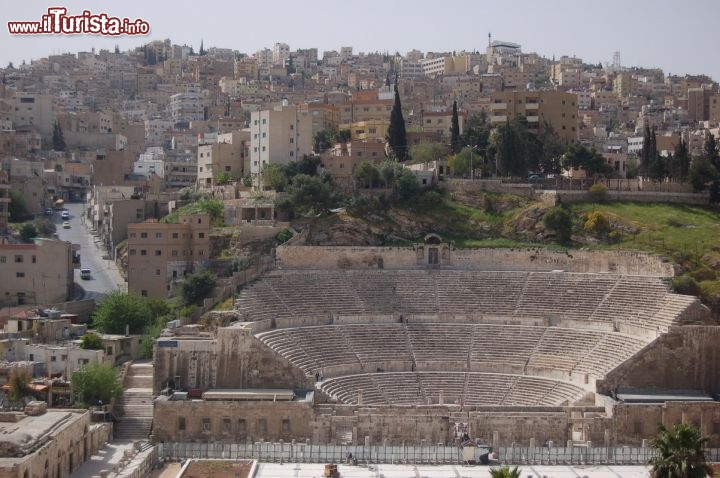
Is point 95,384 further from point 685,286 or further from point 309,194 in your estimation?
point 685,286

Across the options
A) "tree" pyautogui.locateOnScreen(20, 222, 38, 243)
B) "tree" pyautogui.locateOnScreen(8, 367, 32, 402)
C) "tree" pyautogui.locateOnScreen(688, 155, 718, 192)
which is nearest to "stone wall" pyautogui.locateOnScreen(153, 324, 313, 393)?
"tree" pyautogui.locateOnScreen(8, 367, 32, 402)

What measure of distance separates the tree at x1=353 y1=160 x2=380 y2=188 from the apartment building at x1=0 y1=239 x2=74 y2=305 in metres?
14.9

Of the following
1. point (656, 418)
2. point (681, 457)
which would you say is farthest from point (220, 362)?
point (681, 457)

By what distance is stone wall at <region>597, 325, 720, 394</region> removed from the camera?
155ft

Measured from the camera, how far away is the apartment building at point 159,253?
192 ft

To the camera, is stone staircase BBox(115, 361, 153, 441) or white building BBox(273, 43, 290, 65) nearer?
stone staircase BBox(115, 361, 153, 441)

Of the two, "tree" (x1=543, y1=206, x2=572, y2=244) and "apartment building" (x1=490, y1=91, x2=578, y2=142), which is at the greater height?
"apartment building" (x1=490, y1=91, x2=578, y2=142)

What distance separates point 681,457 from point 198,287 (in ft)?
86.8

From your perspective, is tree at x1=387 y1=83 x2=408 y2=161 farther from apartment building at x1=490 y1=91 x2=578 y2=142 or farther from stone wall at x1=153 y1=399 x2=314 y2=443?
stone wall at x1=153 y1=399 x2=314 y2=443

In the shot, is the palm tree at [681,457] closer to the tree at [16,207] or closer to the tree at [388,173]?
the tree at [388,173]

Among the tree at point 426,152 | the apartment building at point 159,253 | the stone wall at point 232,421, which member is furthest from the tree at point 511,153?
the stone wall at point 232,421

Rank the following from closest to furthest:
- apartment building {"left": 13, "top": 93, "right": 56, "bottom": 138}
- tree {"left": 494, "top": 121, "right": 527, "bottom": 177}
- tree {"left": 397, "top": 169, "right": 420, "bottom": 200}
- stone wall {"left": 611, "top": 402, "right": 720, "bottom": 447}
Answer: stone wall {"left": 611, "top": 402, "right": 720, "bottom": 447} → tree {"left": 397, "top": 169, "right": 420, "bottom": 200} → tree {"left": 494, "top": 121, "right": 527, "bottom": 177} → apartment building {"left": 13, "top": 93, "right": 56, "bottom": 138}

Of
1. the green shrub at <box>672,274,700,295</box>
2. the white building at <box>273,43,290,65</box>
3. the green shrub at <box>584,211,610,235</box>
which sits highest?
the white building at <box>273,43,290,65</box>

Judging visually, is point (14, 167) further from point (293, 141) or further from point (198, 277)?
point (198, 277)
